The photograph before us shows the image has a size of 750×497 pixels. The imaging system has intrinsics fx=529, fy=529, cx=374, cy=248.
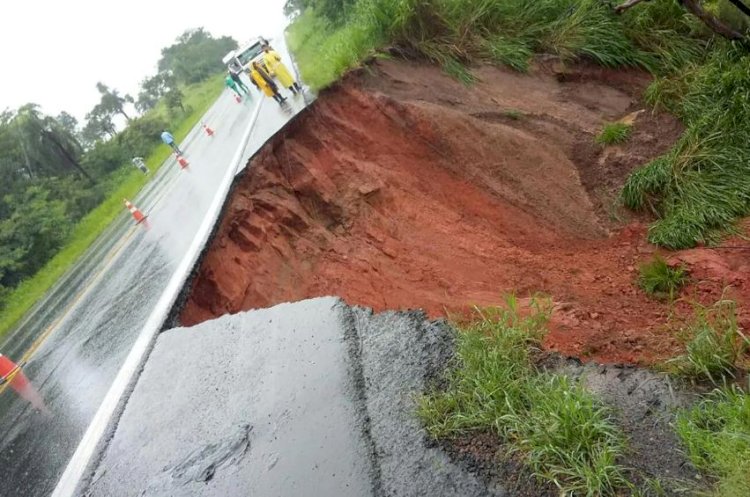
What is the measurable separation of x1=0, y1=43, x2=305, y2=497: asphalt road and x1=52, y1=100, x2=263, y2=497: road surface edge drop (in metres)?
0.18

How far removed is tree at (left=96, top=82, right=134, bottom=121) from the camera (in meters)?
52.8

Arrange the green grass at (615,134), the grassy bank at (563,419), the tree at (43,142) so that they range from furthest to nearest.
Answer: the tree at (43,142)
the green grass at (615,134)
the grassy bank at (563,419)

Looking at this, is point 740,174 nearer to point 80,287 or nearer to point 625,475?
point 625,475

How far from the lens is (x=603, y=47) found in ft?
25.0

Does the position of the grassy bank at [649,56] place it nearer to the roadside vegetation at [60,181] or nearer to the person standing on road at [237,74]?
the roadside vegetation at [60,181]

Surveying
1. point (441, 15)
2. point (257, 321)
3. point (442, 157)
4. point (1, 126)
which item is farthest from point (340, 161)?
point (1, 126)

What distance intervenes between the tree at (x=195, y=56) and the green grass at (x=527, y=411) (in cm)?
6973

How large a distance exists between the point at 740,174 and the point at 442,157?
334cm

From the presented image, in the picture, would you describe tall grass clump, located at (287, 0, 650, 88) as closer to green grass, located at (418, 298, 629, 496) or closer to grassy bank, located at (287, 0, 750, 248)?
grassy bank, located at (287, 0, 750, 248)

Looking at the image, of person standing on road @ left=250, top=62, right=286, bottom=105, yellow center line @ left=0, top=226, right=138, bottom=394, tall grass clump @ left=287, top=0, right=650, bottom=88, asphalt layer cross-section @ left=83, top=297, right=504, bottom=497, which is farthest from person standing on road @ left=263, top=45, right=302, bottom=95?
asphalt layer cross-section @ left=83, top=297, right=504, bottom=497

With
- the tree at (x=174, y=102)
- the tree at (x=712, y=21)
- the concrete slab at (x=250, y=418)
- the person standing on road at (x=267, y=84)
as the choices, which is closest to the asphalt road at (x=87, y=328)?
the person standing on road at (x=267, y=84)

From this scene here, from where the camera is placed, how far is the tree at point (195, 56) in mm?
67062

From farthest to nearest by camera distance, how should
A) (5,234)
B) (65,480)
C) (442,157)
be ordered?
1. (5,234)
2. (442,157)
3. (65,480)

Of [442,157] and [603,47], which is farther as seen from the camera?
[603,47]
